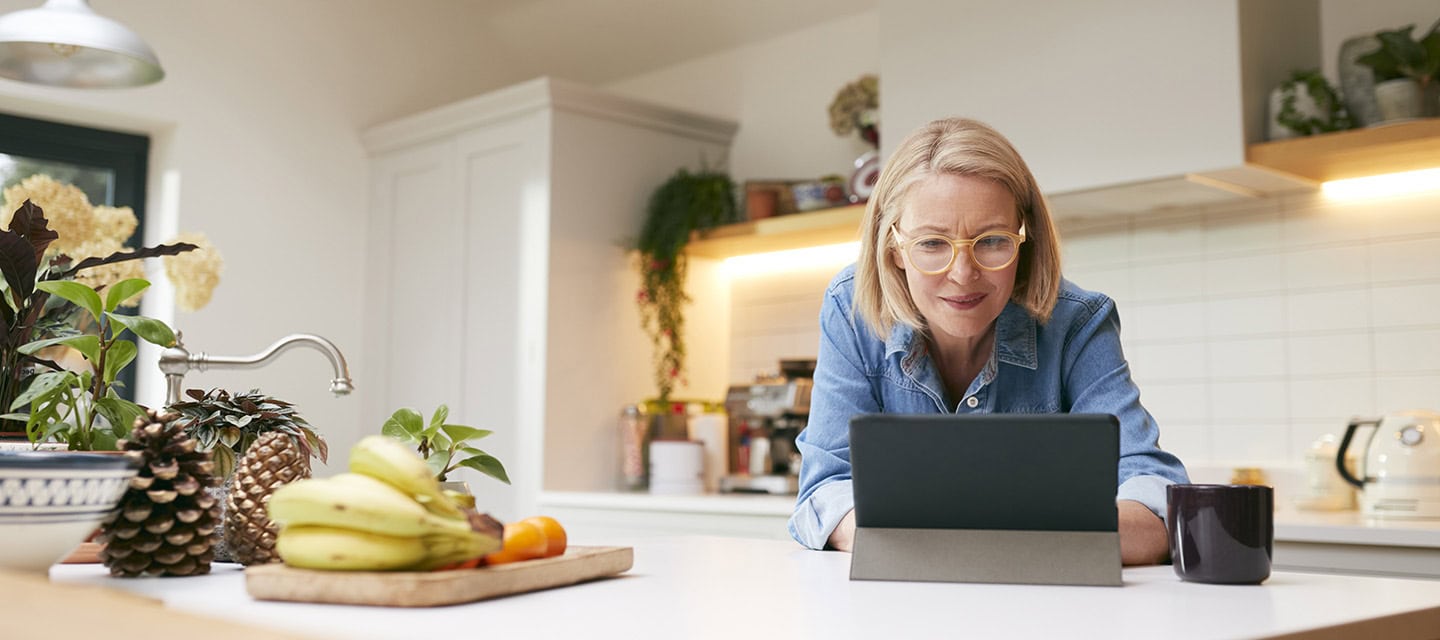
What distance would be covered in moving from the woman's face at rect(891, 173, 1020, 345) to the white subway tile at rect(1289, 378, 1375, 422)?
5.39 feet

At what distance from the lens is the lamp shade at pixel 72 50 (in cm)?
225

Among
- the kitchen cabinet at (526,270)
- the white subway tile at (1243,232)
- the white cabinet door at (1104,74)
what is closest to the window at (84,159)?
the kitchen cabinet at (526,270)

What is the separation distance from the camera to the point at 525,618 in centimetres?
84

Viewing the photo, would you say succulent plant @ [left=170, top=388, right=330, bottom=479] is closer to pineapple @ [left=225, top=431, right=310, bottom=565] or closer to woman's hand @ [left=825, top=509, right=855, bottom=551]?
pineapple @ [left=225, top=431, right=310, bottom=565]

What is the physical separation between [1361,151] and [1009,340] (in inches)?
53.5

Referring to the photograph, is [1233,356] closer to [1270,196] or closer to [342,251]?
[1270,196]

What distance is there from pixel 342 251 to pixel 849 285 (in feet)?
9.92

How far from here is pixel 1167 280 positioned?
3074 millimetres

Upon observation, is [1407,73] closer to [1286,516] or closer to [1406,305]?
[1406,305]

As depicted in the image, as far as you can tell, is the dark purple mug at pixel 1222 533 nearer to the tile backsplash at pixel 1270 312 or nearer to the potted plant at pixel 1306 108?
the potted plant at pixel 1306 108

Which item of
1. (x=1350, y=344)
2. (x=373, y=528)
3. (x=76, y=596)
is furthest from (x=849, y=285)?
(x=1350, y=344)

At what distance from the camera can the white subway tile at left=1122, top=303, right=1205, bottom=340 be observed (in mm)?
3021

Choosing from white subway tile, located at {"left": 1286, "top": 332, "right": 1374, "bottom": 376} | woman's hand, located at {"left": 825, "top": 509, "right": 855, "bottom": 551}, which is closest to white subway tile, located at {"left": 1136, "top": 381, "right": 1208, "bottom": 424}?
white subway tile, located at {"left": 1286, "top": 332, "right": 1374, "bottom": 376}

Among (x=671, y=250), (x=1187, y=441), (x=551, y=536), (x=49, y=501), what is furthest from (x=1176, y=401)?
(x=49, y=501)
